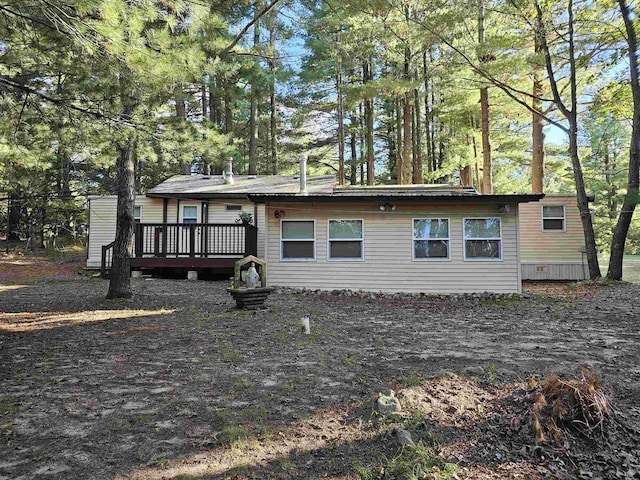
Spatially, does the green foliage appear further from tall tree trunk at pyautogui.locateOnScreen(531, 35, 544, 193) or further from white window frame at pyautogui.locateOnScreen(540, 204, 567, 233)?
tall tree trunk at pyautogui.locateOnScreen(531, 35, 544, 193)

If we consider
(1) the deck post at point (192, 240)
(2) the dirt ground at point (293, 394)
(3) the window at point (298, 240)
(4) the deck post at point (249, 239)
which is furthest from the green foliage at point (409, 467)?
(1) the deck post at point (192, 240)

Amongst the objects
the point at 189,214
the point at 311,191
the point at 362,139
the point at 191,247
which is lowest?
the point at 191,247

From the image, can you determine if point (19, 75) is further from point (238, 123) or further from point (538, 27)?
point (238, 123)

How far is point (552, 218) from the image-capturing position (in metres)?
13.8

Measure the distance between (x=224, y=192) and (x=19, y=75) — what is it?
7.85 meters

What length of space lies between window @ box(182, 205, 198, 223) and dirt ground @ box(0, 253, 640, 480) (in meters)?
7.46

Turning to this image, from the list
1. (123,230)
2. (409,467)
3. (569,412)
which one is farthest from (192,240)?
(569,412)

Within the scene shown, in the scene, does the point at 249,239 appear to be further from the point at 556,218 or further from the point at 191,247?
the point at 556,218

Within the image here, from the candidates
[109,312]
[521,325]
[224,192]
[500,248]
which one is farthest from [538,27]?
[109,312]

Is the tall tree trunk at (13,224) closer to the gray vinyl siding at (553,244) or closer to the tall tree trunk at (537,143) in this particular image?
the gray vinyl siding at (553,244)

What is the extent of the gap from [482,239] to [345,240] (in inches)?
139

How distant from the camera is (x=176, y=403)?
10.5 feet

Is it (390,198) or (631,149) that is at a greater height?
(631,149)

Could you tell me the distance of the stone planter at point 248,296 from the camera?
7220 mm
